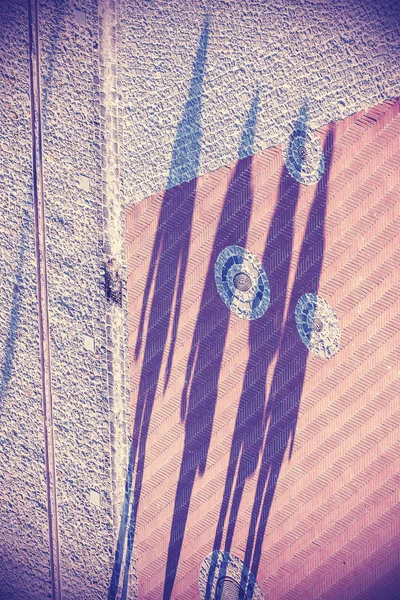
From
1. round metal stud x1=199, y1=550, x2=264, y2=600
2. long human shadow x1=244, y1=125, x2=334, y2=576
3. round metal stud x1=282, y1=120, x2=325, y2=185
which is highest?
round metal stud x1=282, y1=120, x2=325, y2=185

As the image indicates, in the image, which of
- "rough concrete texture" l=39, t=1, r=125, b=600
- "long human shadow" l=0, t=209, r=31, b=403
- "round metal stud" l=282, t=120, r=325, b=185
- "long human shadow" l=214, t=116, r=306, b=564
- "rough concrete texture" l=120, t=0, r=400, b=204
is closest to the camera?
"rough concrete texture" l=120, t=0, r=400, b=204

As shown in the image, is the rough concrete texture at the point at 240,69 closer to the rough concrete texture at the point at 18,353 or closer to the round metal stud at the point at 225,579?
the rough concrete texture at the point at 18,353

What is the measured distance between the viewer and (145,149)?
1286 cm

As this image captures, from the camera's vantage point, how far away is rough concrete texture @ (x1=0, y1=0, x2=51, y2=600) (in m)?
13.1

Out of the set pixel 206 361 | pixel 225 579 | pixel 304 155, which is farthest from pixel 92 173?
pixel 225 579

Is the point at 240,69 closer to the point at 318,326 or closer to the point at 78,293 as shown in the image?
the point at 318,326

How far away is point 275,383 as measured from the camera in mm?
12625

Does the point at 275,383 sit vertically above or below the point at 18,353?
below

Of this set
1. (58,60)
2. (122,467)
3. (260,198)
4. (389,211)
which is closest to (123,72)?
(58,60)

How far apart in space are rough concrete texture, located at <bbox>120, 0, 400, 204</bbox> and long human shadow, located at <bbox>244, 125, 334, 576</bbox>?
1767 mm

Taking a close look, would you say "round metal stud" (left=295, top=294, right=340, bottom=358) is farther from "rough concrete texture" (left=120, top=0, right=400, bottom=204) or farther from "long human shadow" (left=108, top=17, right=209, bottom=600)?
"rough concrete texture" (left=120, top=0, right=400, bottom=204)

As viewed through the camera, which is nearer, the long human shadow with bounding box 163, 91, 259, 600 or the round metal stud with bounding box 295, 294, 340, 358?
the round metal stud with bounding box 295, 294, 340, 358

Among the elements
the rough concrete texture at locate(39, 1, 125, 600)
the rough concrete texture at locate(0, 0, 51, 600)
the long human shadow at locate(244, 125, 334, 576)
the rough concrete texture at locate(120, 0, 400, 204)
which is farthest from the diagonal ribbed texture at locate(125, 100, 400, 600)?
the rough concrete texture at locate(0, 0, 51, 600)

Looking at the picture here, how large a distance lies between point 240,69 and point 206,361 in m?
6.30
